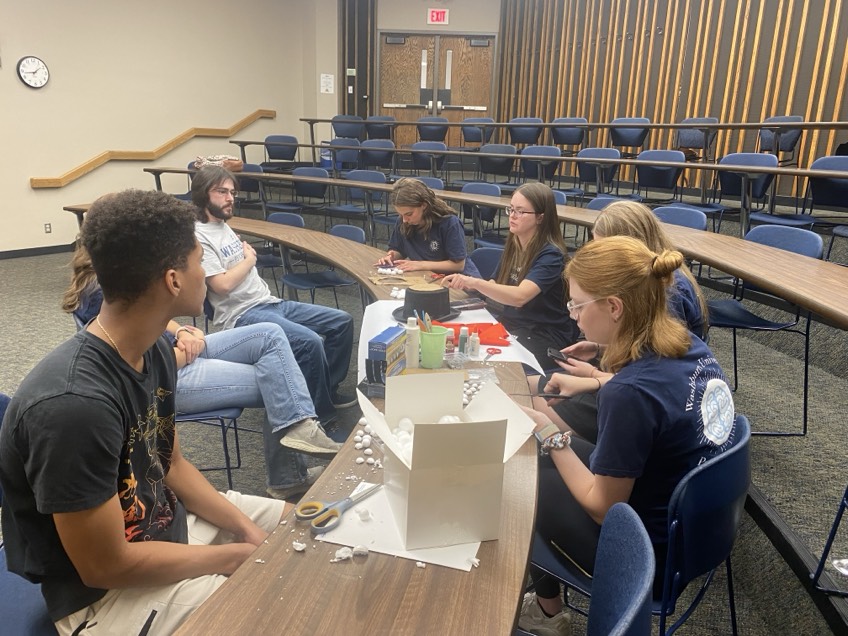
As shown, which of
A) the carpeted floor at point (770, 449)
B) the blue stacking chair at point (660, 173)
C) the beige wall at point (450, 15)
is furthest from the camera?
the beige wall at point (450, 15)

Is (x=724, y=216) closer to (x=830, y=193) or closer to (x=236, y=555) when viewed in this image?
(x=830, y=193)

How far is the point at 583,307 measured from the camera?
1.35 m

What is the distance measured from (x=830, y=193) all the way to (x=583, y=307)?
145 inches

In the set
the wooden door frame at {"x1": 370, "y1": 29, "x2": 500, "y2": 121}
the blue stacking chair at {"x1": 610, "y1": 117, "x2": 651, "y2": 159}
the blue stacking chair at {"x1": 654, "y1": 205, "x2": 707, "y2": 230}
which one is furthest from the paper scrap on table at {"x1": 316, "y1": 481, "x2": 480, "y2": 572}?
the wooden door frame at {"x1": 370, "y1": 29, "x2": 500, "y2": 121}

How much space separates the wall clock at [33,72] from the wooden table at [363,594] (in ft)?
23.4

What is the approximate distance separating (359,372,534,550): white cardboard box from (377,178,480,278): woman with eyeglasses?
6.74ft

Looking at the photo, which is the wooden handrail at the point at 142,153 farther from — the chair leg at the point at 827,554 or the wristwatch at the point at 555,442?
the chair leg at the point at 827,554

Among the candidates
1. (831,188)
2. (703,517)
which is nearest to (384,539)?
(703,517)

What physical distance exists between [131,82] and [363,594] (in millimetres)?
7922

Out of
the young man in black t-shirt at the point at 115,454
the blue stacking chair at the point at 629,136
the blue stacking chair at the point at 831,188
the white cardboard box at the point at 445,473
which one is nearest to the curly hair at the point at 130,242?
the young man in black t-shirt at the point at 115,454

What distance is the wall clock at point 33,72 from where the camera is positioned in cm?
613

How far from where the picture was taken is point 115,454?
0.94m

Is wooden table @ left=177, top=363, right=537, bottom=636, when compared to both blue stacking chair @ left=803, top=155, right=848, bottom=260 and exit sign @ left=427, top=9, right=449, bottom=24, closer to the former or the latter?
blue stacking chair @ left=803, top=155, right=848, bottom=260

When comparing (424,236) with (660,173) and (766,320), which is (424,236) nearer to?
(766,320)
